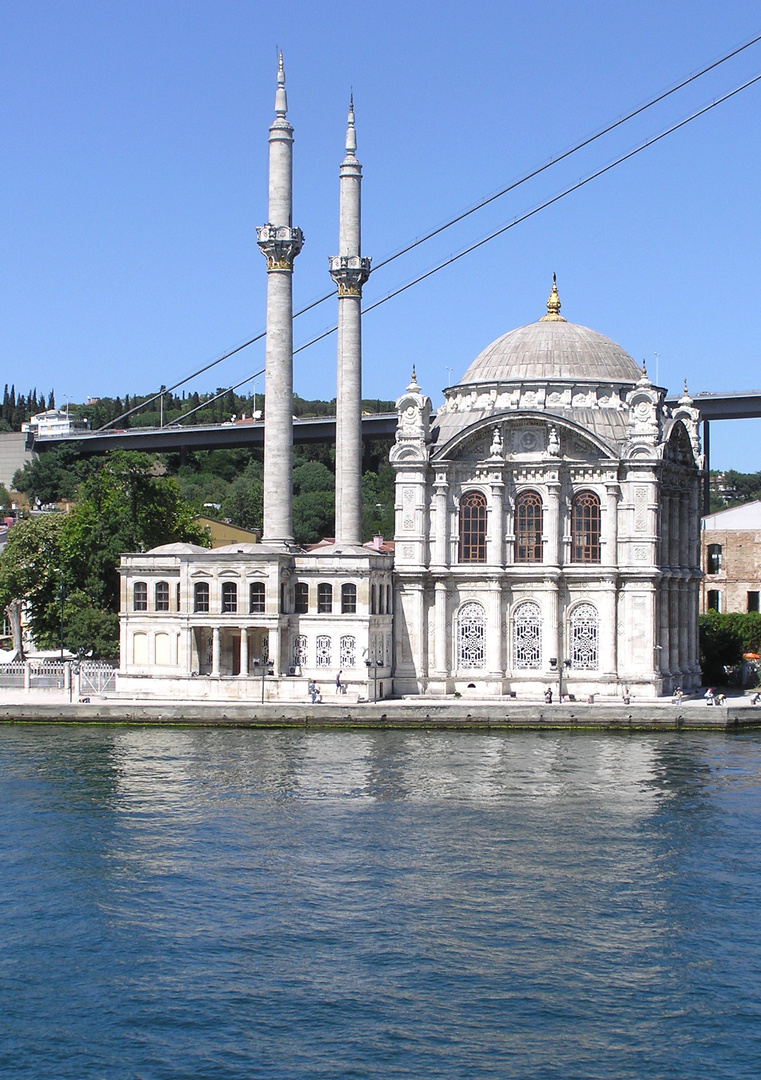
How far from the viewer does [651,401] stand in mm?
56625

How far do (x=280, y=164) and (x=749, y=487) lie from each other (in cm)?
14570

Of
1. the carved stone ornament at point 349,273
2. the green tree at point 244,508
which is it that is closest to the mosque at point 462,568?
the carved stone ornament at point 349,273

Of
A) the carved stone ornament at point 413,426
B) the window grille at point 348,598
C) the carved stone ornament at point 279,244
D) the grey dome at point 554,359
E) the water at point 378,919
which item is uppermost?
the carved stone ornament at point 279,244

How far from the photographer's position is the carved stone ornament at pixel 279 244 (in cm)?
5900

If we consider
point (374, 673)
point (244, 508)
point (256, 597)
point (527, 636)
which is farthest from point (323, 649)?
point (244, 508)

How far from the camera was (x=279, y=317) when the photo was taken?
58969 mm

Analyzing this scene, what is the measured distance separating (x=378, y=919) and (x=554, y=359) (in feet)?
113

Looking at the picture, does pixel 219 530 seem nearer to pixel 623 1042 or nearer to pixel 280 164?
pixel 280 164

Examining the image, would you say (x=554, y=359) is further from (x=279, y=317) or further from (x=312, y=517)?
(x=312, y=517)

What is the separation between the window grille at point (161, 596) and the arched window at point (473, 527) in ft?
34.6

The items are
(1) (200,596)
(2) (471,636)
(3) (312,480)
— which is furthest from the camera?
(3) (312,480)

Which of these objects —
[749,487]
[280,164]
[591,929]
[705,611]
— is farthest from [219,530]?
[749,487]

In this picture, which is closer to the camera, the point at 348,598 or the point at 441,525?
the point at 348,598

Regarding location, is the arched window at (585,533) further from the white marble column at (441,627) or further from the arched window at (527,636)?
the white marble column at (441,627)
